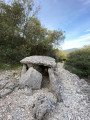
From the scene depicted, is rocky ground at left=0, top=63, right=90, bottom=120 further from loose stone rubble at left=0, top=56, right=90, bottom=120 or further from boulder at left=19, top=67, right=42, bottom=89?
boulder at left=19, top=67, right=42, bottom=89

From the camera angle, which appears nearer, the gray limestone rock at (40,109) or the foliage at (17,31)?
the gray limestone rock at (40,109)

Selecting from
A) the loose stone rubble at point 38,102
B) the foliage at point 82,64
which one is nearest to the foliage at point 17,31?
the loose stone rubble at point 38,102

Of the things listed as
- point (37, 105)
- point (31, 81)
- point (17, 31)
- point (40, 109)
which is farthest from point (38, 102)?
point (17, 31)

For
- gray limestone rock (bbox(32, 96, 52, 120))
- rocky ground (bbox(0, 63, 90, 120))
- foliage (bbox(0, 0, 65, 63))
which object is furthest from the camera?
foliage (bbox(0, 0, 65, 63))

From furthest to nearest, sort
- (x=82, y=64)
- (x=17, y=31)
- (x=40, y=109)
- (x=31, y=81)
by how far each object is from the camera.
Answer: (x=82, y=64) < (x=17, y=31) < (x=31, y=81) < (x=40, y=109)

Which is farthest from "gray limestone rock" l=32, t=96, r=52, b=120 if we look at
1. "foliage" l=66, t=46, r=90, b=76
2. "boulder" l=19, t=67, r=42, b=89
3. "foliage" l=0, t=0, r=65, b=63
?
"foliage" l=66, t=46, r=90, b=76

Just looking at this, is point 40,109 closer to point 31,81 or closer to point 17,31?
point 31,81

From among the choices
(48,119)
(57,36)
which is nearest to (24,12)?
(57,36)

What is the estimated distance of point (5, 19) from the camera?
7.85m

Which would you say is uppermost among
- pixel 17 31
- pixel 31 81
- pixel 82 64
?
pixel 17 31

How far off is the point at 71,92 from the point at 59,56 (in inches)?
359

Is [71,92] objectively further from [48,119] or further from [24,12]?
[24,12]

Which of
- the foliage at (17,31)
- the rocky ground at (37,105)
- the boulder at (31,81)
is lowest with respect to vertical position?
the rocky ground at (37,105)

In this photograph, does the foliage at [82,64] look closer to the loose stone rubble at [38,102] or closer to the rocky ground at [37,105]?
the loose stone rubble at [38,102]
